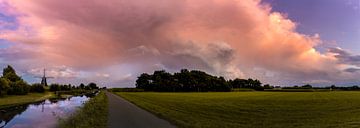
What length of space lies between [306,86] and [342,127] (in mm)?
164936

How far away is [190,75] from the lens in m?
193

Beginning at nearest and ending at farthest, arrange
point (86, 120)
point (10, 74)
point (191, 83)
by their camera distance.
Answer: point (86, 120) < point (10, 74) < point (191, 83)

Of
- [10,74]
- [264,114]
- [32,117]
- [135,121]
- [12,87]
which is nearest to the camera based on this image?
[135,121]

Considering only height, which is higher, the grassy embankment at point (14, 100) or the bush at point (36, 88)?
the bush at point (36, 88)

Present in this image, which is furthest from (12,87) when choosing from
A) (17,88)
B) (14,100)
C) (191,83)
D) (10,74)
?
(191,83)

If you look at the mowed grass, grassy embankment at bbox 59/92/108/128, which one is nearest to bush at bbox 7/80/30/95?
the mowed grass

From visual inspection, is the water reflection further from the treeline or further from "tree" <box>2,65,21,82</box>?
the treeline

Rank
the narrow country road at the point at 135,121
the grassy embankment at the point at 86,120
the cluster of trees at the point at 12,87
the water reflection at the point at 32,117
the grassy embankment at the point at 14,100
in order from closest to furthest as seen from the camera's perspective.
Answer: the narrow country road at the point at 135,121
the grassy embankment at the point at 86,120
the water reflection at the point at 32,117
the grassy embankment at the point at 14,100
the cluster of trees at the point at 12,87

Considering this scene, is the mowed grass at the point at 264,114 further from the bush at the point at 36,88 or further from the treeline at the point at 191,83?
the treeline at the point at 191,83

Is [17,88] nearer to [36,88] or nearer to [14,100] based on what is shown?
[14,100]

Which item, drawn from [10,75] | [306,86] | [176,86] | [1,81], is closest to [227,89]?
[176,86]

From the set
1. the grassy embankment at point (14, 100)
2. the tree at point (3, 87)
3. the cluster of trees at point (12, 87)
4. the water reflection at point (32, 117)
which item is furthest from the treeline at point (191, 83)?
the water reflection at point (32, 117)

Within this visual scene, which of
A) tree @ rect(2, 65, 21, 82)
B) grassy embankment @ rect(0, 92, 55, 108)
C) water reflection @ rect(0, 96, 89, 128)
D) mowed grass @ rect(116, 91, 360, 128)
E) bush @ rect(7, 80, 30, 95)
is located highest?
tree @ rect(2, 65, 21, 82)

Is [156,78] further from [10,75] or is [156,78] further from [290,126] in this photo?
[290,126]
